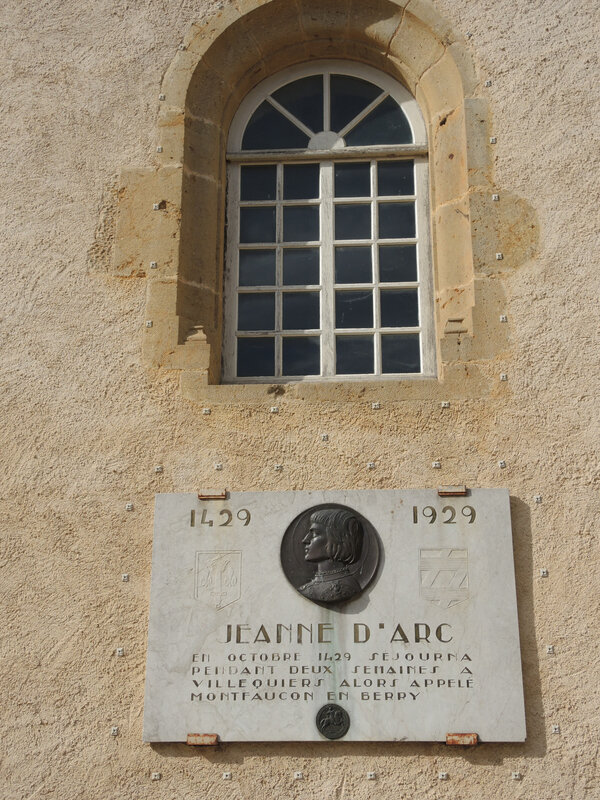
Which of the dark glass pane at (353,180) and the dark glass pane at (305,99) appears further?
the dark glass pane at (305,99)

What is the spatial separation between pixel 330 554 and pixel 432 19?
3102 millimetres

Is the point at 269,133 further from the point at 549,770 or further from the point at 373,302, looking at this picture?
the point at 549,770

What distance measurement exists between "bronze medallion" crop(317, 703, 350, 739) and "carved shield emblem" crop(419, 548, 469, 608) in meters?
0.63

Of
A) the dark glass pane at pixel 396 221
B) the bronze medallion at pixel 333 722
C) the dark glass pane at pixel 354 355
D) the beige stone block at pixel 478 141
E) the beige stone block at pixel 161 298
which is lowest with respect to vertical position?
the bronze medallion at pixel 333 722

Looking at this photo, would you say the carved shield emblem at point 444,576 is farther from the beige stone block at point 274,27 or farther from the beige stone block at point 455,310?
the beige stone block at point 274,27

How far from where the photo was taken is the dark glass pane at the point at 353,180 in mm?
5949

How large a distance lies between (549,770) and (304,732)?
3.43 ft

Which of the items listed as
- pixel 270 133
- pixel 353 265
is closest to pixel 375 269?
pixel 353 265

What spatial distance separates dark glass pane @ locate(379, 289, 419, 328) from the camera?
18.6 feet

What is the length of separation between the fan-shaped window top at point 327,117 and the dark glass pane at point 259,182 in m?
0.14

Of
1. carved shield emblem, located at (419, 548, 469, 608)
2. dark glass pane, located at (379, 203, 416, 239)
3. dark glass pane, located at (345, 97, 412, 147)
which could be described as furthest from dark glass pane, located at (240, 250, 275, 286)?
carved shield emblem, located at (419, 548, 469, 608)

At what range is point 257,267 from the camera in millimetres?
5863

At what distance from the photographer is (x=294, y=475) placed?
197 inches

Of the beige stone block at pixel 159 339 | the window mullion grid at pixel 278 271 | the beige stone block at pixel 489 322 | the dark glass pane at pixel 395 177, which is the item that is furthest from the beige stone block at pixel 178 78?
the beige stone block at pixel 489 322
